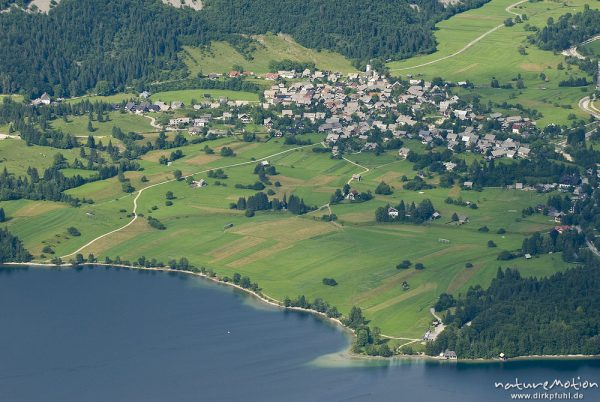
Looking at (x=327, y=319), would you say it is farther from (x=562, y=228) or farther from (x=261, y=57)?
(x=261, y=57)

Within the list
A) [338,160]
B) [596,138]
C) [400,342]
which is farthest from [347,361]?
[596,138]

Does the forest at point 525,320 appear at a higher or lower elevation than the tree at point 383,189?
lower

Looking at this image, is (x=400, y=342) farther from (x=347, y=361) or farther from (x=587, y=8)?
(x=587, y=8)

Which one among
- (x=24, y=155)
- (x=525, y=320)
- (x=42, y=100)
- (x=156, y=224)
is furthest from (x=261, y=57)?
(x=525, y=320)

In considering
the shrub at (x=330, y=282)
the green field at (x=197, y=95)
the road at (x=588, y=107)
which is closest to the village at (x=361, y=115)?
the green field at (x=197, y=95)

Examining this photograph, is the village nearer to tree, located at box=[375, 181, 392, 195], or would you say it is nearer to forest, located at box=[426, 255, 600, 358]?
tree, located at box=[375, 181, 392, 195]

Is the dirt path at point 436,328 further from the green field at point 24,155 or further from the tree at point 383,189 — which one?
the green field at point 24,155
